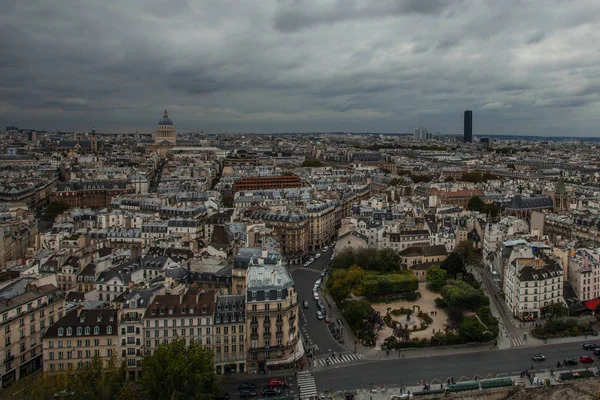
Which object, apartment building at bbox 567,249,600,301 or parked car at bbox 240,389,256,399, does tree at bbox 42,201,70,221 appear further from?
apartment building at bbox 567,249,600,301

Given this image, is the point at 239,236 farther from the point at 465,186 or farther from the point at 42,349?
the point at 465,186

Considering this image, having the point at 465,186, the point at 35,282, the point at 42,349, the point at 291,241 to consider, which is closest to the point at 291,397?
the point at 42,349

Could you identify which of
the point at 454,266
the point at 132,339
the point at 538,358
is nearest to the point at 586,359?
the point at 538,358

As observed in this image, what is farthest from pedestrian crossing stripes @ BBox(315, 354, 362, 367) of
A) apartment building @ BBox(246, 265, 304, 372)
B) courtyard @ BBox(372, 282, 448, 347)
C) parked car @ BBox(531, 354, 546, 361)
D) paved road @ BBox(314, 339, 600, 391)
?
parked car @ BBox(531, 354, 546, 361)

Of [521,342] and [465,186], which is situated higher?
[465,186]

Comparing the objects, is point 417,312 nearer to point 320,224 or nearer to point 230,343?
point 230,343
